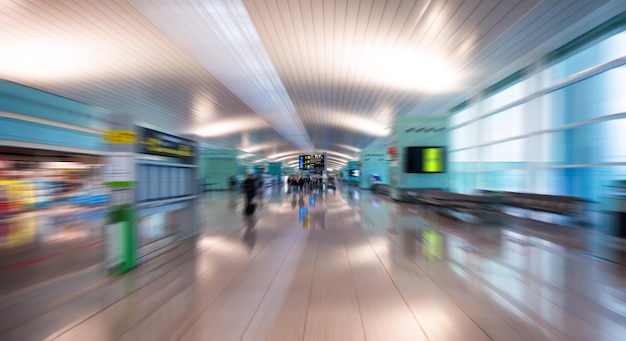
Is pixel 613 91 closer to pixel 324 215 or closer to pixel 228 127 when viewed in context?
pixel 324 215

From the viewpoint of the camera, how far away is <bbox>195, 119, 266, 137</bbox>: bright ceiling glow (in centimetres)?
2319

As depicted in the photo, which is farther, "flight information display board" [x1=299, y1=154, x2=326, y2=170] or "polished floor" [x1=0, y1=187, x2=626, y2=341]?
"flight information display board" [x1=299, y1=154, x2=326, y2=170]

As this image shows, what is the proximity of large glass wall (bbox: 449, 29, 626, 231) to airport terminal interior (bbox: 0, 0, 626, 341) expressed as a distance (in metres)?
0.07

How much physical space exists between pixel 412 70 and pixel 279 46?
5023 millimetres

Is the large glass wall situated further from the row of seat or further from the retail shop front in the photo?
the retail shop front

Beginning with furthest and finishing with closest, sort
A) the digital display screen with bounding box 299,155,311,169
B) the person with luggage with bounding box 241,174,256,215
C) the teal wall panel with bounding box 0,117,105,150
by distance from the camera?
the digital display screen with bounding box 299,155,311,169, the teal wall panel with bounding box 0,117,105,150, the person with luggage with bounding box 241,174,256,215

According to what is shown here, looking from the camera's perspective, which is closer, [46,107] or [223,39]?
[223,39]

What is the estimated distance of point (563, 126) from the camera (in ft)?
29.0

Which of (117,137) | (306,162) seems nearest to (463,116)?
(117,137)

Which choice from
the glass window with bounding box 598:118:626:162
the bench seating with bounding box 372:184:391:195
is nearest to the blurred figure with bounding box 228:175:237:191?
the bench seating with bounding box 372:184:391:195

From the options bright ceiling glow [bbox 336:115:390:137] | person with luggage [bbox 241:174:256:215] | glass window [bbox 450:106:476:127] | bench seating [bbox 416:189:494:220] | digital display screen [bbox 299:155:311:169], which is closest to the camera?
bench seating [bbox 416:189:494:220]

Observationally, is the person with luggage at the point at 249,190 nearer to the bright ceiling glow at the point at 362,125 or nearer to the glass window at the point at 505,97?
the glass window at the point at 505,97

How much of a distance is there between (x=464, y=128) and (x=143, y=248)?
49.8 ft

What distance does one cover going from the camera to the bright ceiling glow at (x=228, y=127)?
23188 mm
